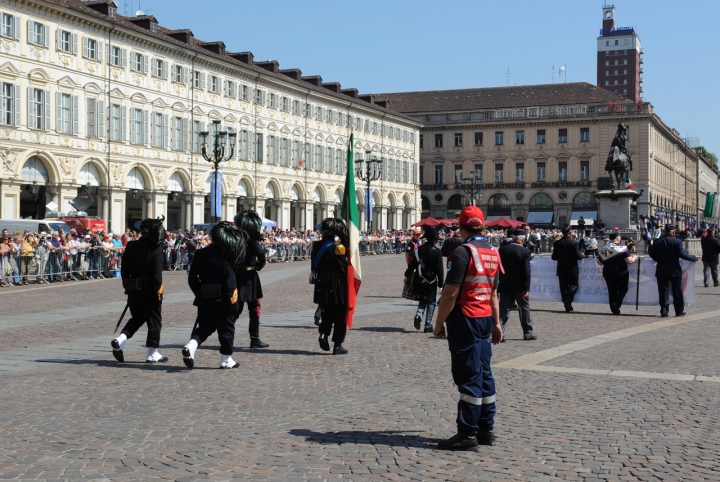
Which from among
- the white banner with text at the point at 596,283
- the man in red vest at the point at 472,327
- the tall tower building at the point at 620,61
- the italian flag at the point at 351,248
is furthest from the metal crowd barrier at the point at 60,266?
the tall tower building at the point at 620,61

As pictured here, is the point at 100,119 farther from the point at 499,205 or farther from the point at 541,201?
the point at 541,201

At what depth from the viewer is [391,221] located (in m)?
86.8

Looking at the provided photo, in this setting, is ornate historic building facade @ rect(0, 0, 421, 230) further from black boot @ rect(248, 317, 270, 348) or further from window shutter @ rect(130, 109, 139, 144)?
black boot @ rect(248, 317, 270, 348)

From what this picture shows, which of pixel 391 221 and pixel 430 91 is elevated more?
pixel 430 91

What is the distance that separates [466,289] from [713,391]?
3.57 meters

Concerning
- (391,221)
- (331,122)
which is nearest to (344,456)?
(331,122)

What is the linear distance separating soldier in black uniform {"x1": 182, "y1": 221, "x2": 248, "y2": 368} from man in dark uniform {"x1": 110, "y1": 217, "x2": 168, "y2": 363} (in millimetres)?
653

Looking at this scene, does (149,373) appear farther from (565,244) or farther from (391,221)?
(391,221)

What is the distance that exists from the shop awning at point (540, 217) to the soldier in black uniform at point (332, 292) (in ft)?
300

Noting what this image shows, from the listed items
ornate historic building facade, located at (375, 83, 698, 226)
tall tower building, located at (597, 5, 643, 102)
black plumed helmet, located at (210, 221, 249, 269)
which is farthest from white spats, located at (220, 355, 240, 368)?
tall tower building, located at (597, 5, 643, 102)

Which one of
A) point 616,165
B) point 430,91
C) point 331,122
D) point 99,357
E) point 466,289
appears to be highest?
point 430,91

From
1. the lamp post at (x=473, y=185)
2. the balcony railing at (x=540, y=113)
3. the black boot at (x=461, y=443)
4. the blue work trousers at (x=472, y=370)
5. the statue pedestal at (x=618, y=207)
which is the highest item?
the balcony railing at (x=540, y=113)

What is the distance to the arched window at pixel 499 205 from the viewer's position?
346 feet

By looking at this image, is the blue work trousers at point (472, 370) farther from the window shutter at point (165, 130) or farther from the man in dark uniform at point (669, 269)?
the window shutter at point (165, 130)
